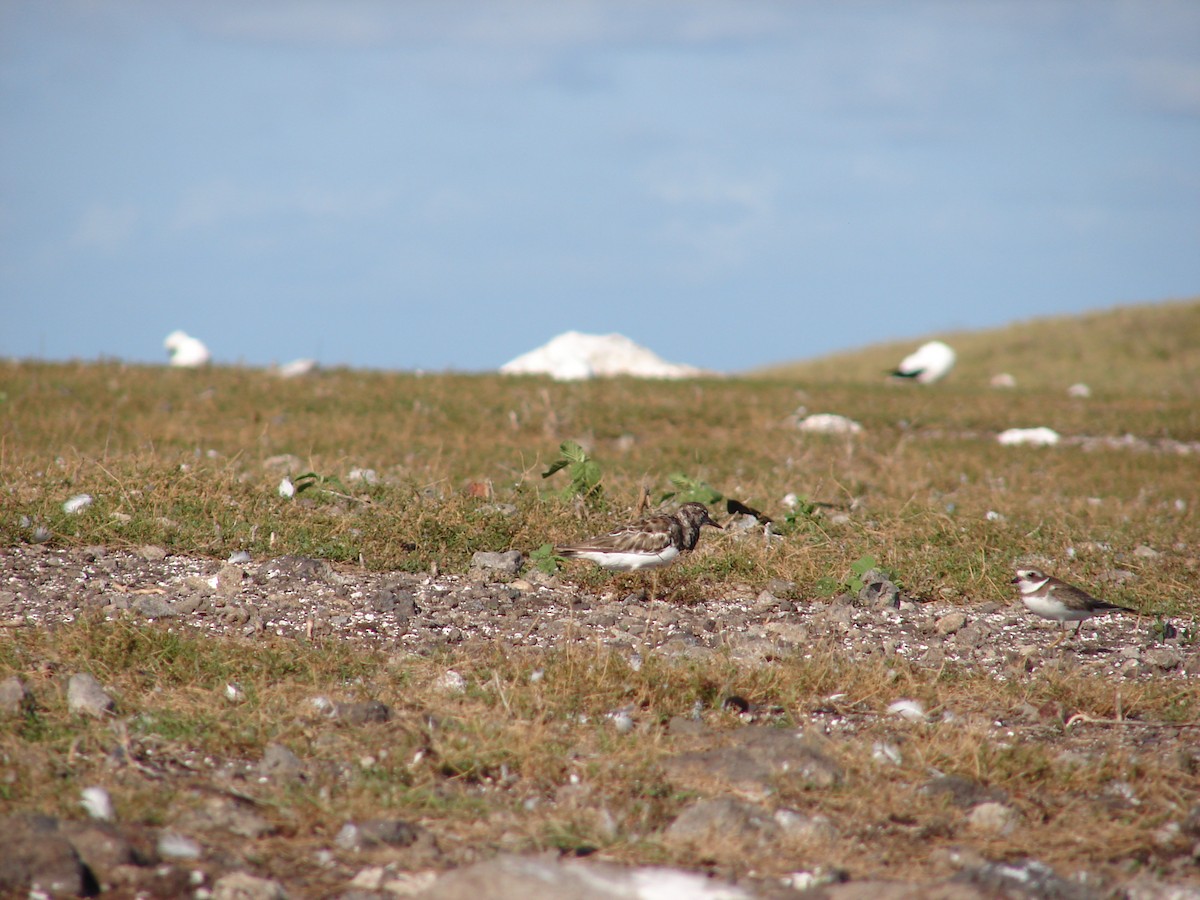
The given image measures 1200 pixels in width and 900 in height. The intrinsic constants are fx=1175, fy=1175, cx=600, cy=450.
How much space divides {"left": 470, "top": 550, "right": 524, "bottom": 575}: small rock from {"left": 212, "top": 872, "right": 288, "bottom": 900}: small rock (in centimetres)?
355

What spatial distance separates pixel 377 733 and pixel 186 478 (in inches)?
156

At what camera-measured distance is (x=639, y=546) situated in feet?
21.1

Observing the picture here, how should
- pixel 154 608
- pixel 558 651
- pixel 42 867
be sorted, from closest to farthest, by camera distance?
1. pixel 42 867
2. pixel 558 651
3. pixel 154 608

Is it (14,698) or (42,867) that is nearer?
(42,867)

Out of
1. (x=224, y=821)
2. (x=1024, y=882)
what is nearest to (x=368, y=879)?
(x=224, y=821)

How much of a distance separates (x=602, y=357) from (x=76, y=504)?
18.1 meters

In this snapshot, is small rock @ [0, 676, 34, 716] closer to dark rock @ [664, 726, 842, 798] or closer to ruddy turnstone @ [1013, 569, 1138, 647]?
dark rock @ [664, 726, 842, 798]

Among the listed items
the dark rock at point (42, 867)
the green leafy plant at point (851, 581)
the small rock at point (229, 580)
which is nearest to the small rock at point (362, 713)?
the dark rock at point (42, 867)

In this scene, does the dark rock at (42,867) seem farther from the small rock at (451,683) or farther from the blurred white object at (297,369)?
the blurred white object at (297,369)

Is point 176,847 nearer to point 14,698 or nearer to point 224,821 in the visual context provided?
point 224,821

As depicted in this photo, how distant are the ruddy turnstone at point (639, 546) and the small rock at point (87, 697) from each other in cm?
263

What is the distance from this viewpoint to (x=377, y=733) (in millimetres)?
4582

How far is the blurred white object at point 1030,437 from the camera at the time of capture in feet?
48.1

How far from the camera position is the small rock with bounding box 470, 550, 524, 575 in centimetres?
699
